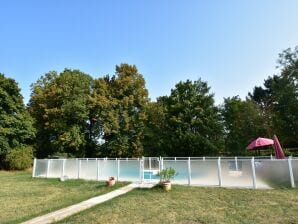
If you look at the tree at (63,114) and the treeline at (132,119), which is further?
the tree at (63,114)

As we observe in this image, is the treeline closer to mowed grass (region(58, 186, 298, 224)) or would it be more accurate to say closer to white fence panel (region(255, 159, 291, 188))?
white fence panel (region(255, 159, 291, 188))

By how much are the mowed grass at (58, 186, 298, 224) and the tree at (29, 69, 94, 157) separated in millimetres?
Answer: 18505

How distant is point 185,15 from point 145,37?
3.25 m

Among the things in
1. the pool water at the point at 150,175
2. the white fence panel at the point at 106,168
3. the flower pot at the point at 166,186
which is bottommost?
the flower pot at the point at 166,186

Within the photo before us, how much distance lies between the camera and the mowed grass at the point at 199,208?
6.70 metres

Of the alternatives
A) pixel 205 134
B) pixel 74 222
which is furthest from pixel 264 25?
pixel 205 134

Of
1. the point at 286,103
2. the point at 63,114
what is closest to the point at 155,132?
the point at 63,114

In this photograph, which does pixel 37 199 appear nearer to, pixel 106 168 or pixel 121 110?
pixel 106 168

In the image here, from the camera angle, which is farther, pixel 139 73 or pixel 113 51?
pixel 139 73

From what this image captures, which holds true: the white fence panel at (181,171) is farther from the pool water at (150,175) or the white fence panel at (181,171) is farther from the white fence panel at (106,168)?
the white fence panel at (106,168)

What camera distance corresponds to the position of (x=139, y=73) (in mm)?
30156

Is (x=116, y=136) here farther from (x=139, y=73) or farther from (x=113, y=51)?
(x=113, y=51)

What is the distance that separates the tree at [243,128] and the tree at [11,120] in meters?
19.9

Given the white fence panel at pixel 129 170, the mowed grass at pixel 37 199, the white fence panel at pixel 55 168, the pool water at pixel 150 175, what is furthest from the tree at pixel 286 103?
the mowed grass at pixel 37 199
